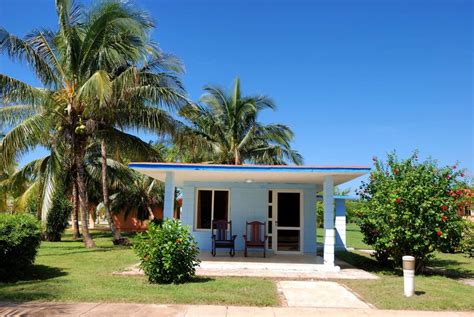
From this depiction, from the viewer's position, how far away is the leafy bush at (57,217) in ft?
65.4

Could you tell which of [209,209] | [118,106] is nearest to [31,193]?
[118,106]

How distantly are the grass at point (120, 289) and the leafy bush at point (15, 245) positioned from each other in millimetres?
330

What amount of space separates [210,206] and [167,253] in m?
6.11

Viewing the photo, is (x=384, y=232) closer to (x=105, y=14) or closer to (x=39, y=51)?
(x=105, y=14)

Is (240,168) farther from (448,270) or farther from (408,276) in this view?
(448,270)

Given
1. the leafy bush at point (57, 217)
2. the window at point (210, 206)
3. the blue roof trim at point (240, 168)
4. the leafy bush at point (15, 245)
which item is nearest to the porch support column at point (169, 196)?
the blue roof trim at point (240, 168)

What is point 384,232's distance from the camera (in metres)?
10.5

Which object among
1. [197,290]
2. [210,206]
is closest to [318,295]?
[197,290]

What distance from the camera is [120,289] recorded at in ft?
25.2

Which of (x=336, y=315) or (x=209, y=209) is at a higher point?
(x=209, y=209)

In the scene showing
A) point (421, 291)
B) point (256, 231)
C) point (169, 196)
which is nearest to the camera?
point (421, 291)

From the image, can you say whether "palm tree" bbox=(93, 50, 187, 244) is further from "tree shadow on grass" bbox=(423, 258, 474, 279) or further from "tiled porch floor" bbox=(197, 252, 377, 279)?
"tree shadow on grass" bbox=(423, 258, 474, 279)

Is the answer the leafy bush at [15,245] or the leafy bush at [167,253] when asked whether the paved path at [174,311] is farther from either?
the leafy bush at [15,245]

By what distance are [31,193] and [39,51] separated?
7.87 metres
